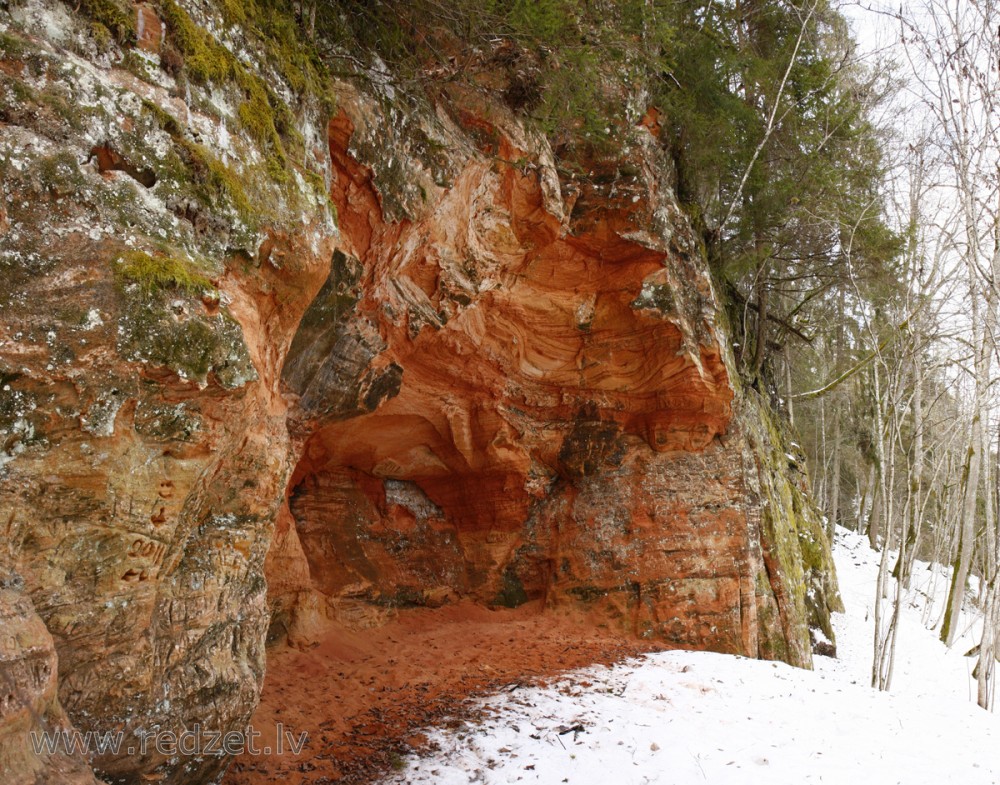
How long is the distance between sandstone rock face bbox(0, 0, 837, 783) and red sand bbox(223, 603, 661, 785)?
0.40 m

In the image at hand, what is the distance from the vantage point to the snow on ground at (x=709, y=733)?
185 inches

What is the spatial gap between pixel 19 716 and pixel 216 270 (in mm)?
2197

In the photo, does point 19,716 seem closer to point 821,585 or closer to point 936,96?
point 936,96

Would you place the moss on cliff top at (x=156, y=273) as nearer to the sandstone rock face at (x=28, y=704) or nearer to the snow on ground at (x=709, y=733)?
the sandstone rock face at (x=28, y=704)

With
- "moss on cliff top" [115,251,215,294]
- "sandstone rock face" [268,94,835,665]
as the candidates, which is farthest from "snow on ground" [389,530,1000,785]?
"moss on cliff top" [115,251,215,294]

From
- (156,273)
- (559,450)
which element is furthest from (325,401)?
(559,450)

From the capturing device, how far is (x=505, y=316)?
873 centimetres

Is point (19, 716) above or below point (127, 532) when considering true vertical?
below

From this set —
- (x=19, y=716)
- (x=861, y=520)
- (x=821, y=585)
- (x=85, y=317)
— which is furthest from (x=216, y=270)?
(x=861, y=520)

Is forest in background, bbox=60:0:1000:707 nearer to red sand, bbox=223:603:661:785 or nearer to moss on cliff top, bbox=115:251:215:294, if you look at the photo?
moss on cliff top, bbox=115:251:215:294

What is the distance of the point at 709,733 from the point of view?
17.7 ft

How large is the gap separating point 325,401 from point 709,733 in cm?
458

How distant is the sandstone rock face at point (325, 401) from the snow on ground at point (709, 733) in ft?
5.77

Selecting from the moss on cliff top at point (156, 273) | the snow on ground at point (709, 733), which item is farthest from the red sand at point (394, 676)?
the moss on cliff top at point (156, 273)
